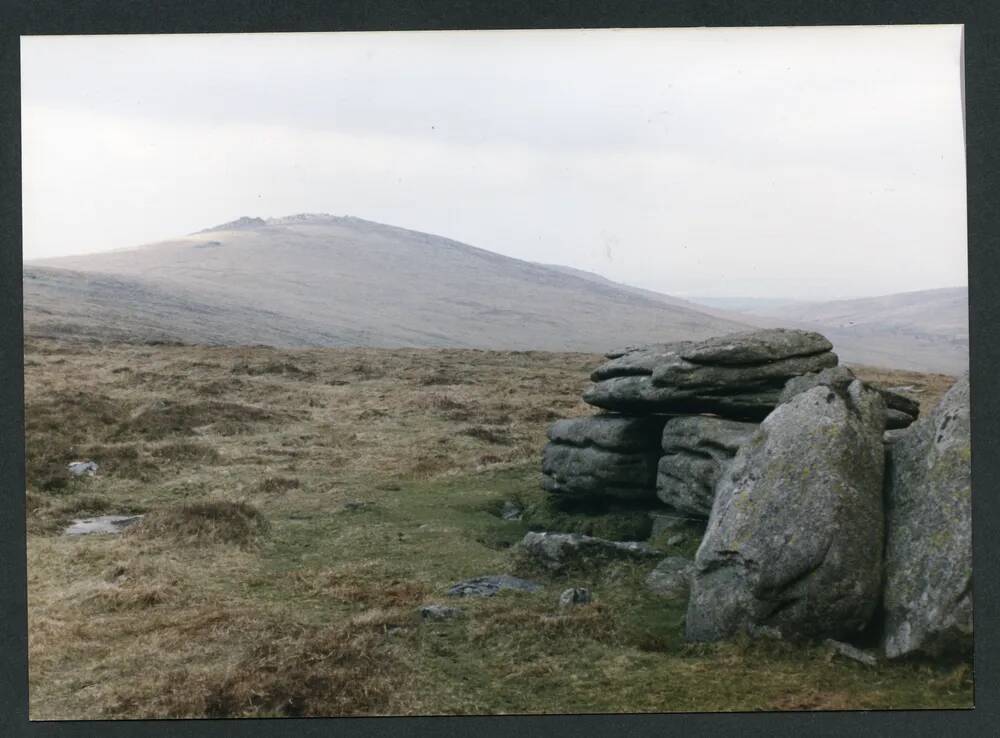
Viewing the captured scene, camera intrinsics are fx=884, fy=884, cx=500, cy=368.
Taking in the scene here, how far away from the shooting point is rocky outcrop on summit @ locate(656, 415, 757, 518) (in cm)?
1695

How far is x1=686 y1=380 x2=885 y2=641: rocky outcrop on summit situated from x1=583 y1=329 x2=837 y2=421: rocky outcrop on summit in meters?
3.15

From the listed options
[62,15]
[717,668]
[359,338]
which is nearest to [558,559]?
[717,668]

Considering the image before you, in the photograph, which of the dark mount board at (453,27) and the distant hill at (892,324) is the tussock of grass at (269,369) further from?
the distant hill at (892,324)

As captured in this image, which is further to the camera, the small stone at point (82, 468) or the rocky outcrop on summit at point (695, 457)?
the small stone at point (82, 468)

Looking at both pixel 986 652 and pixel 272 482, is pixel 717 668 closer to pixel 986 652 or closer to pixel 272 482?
pixel 986 652

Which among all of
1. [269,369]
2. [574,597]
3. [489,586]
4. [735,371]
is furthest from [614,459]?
[269,369]

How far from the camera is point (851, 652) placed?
12305 millimetres

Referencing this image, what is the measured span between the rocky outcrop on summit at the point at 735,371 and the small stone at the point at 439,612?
629 centimetres

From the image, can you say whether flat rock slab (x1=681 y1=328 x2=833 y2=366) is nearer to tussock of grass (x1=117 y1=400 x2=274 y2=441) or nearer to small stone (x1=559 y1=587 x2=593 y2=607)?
small stone (x1=559 y1=587 x2=593 y2=607)

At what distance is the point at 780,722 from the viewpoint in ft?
41.1

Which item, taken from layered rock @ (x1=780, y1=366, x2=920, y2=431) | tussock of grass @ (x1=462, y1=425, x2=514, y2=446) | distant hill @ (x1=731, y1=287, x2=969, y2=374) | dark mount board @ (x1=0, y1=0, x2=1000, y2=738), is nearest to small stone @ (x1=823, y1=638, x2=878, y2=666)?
dark mount board @ (x1=0, y1=0, x2=1000, y2=738)

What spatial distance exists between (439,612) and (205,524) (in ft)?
23.6

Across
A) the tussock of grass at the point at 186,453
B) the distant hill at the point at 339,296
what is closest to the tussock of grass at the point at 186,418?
the tussock of grass at the point at 186,453

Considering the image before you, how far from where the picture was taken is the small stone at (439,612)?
1462 centimetres
